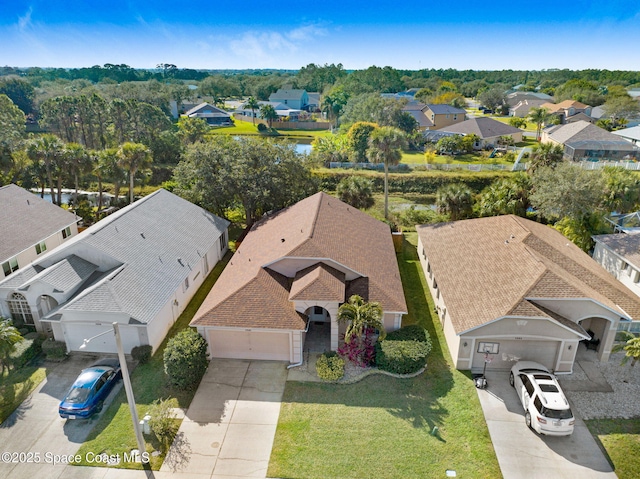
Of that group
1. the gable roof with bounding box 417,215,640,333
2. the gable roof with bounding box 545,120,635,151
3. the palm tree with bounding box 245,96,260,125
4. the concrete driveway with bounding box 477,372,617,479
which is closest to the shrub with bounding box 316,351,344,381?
the gable roof with bounding box 417,215,640,333

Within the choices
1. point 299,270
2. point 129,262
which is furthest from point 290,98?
point 299,270

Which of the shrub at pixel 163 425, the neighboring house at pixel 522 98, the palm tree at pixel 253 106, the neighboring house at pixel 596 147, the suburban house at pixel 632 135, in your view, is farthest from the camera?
the neighboring house at pixel 522 98

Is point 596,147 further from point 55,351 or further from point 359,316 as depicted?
point 55,351

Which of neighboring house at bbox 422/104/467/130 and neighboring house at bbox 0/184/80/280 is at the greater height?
Result: neighboring house at bbox 422/104/467/130

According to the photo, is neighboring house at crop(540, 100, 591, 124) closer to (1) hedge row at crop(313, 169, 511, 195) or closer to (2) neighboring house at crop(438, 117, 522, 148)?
(2) neighboring house at crop(438, 117, 522, 148)

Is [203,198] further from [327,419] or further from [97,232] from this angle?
[327,419]

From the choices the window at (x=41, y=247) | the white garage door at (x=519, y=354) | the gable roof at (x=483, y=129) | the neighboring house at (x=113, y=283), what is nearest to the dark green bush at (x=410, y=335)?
the white garage door at (x=519, y=354)

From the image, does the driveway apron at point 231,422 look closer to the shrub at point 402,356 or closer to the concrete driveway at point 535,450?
the shrub at point 402,356
